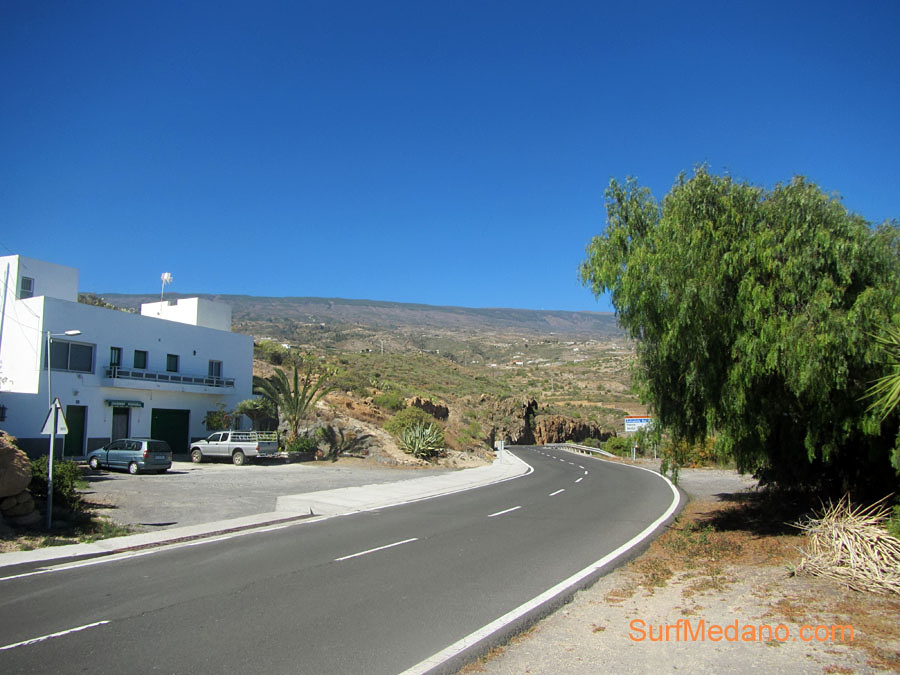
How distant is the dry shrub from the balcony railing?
1247 inches

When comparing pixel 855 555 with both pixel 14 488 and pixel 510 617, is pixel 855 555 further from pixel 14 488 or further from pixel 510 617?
pixel 14 488

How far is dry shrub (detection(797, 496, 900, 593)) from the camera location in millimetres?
7234

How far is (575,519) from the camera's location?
15070 mm

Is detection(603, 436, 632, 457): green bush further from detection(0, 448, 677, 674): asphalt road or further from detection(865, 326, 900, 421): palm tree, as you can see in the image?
detection(865, 326, 900, 421): palm tree

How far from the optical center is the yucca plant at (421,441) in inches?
1377

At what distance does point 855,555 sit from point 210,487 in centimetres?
1995

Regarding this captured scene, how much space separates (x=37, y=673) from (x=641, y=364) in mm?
10405

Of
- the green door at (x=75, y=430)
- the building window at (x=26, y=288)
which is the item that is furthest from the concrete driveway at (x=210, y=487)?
the building window at (x=26, y=288)

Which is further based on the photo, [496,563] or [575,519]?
[575,519]

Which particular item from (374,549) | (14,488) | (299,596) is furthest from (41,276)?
(299,596)

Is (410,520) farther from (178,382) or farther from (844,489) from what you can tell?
(178,382)

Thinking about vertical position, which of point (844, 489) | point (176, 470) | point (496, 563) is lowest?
point (176, 470)

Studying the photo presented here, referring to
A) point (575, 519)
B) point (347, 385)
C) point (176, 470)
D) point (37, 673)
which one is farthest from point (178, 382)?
point (37, 673)

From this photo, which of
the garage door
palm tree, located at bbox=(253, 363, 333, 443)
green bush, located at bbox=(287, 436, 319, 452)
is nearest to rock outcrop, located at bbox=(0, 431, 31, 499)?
A: palm tree, located at bbox=(253, 363, 333, 443)
